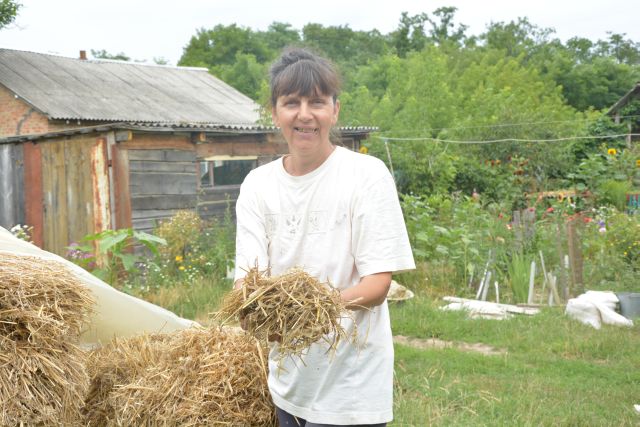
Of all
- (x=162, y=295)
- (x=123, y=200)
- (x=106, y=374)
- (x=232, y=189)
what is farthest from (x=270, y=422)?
(x=232, y=189)

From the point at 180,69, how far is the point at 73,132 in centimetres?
1190

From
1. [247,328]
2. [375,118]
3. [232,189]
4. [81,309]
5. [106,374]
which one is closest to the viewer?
[247,328]

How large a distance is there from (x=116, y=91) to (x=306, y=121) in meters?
17.4

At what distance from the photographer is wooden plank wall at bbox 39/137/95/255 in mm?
11539

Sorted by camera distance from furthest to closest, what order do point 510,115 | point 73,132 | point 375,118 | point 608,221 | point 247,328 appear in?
point 375,118
point 510,115
point 73,132
point 608,221
point 247,328

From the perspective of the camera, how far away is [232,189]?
14.0 metres

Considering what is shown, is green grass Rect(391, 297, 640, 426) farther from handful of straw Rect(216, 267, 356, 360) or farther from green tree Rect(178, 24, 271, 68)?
green tree Rect(178, 24, 271, 68)

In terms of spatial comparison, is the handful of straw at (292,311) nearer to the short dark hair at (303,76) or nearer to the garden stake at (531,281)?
the short dark hair at (303,76)

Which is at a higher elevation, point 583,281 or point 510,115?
point 510,115

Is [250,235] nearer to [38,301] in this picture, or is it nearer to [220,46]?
[38,301]

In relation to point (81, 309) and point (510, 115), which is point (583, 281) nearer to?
point (81, 309)

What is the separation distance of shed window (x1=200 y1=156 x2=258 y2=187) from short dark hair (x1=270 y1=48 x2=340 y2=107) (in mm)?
11033

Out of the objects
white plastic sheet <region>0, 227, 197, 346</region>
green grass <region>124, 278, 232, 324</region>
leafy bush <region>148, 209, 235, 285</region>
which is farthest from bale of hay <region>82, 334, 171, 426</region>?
leafy bush <region>148, 209, 235, 285</region>

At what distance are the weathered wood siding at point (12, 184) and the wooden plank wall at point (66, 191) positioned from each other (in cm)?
50
